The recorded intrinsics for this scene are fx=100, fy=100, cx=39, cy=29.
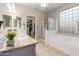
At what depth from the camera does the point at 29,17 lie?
65.4 inches

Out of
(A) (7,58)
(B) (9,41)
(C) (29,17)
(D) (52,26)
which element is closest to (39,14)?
(C) (29,17)

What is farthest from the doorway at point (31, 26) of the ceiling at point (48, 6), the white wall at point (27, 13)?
the ceiling at point (48, 6)

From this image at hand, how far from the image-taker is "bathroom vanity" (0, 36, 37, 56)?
130 centimetres

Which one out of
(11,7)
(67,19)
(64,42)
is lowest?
(64,42)

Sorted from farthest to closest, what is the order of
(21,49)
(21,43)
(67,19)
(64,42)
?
(64,42) → (67,19) → (21,43) → (21,49)

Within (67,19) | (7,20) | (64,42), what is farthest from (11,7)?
(64,42)

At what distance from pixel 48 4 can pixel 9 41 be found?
2.78 feet

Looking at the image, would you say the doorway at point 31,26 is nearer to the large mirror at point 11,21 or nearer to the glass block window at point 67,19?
the large mirror at point 11,21

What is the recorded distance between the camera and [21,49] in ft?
4.92

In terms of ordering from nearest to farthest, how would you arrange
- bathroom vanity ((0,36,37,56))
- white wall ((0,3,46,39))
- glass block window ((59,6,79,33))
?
bathroom vanity ((0,36,37,56)) < white wall ((0,3,46,39)) < glass block window ((59,6,79,33))

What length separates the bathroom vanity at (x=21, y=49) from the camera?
1.30 meters

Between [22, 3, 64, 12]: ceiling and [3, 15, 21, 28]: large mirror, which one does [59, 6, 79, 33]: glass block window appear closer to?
[22, 3, 64, 12]: ceiling

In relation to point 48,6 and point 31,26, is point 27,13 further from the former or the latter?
point 48,6

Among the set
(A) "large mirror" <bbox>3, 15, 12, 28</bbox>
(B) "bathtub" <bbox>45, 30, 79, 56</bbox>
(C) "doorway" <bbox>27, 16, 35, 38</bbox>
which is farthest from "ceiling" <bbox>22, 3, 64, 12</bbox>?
(B) "bathtub" <bbox>45, 30, 79, 56</bbox>
